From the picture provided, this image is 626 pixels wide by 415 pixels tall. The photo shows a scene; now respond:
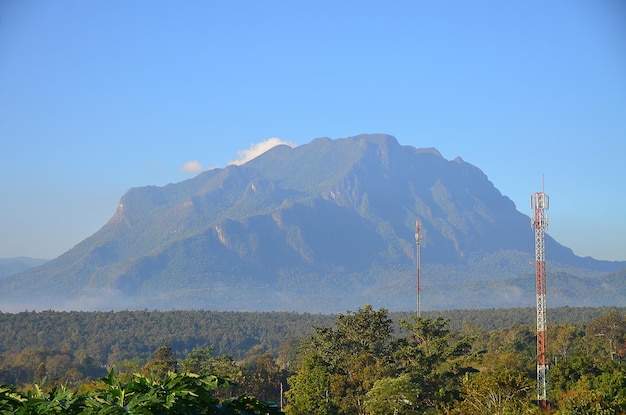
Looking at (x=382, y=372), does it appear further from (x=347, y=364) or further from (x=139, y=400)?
(x=139, y=400)

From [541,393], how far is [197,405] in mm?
43103

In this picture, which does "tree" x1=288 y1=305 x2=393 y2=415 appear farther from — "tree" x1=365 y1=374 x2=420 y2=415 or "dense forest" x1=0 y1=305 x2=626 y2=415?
"tree" x1=365 y1=374 x2=420 y2=415

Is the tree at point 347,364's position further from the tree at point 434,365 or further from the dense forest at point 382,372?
the tree at point 434,365

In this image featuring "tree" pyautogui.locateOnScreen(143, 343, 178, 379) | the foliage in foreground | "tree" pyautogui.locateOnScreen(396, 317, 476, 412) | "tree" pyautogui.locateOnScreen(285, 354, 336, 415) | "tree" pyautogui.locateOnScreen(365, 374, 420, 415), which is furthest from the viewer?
"tree" pyautogui.locateOnScreen(143, 343, 178, 379)

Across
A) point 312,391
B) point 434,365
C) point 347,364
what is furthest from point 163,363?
point 434,365

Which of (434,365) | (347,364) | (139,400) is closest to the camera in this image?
(139,400)

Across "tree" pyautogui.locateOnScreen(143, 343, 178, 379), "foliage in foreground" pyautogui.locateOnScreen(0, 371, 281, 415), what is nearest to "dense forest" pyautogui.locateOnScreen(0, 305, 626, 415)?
"foliage in foreground" pyautogui.locateOnScreen(0, 371, 281, 415)

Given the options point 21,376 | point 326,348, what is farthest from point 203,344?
point 326,348

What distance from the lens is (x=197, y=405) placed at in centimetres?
1005

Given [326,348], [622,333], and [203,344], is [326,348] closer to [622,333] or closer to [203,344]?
[622,333]

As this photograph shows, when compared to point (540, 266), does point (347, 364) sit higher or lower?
lower

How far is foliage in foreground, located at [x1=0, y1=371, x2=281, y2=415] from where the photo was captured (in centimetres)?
951

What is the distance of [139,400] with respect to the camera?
9453mm

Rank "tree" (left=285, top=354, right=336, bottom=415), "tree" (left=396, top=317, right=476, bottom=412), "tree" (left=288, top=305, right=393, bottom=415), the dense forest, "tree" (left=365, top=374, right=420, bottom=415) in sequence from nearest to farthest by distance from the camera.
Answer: the dense forest → "tree" (left=365, top=374, right=420, bottom=415) → "tree" (left=285, top=354, right=336, bottom=415) → "tree" (left=396, top=317, right=476, bottom=412) → "tree" (left=288, top=305, right=393, bottom=415)
